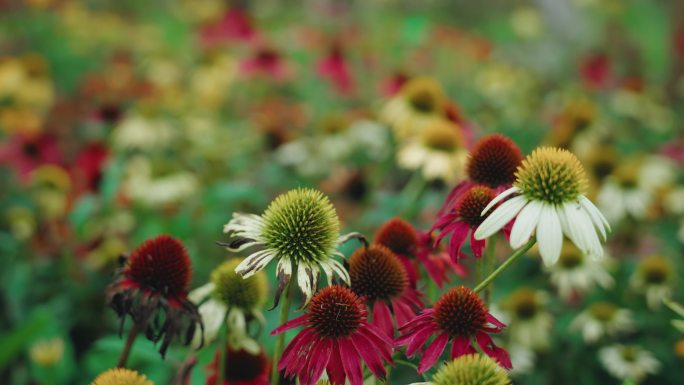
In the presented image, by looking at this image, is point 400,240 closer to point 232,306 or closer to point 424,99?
point 232,306

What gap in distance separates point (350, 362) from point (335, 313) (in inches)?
2.6

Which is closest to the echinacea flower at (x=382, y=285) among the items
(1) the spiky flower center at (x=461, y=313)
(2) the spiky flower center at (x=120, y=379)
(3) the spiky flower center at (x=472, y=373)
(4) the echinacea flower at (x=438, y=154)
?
(1) the spiky flower center at (x=461, y=313)

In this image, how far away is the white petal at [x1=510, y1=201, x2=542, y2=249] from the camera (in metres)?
0.83

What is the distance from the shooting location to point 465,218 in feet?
3.32

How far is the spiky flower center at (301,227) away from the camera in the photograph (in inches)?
36.8

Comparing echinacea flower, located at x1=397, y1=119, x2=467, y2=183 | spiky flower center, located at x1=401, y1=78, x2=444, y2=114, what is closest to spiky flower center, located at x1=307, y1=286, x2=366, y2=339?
echinacea flower, located at x1=397, y1=119, x2=467, y2=183

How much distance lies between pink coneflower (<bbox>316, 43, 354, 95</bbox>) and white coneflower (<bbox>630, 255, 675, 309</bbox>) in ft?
6.35

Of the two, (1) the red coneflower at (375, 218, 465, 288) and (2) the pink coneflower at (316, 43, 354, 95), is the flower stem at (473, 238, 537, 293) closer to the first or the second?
(1) the red coneflower at (375, 218, 465, 288)

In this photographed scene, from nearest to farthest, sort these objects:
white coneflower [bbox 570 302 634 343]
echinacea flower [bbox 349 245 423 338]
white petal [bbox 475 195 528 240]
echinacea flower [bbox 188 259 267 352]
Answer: white petal [bbox 475 195 528 240]
echinacea flower [bbox 349 245 423 338]
echinacea flower [bbox 188 259 267 352]
white coneflower [bbox 570 302 634 343]

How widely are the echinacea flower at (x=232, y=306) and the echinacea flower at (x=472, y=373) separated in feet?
1.38

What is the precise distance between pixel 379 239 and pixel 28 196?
215 centimetres

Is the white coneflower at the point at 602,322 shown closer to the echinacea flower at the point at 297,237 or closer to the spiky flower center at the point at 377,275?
the spiky flower center at the point at 377,275

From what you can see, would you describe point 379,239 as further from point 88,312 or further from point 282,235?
point 88,312

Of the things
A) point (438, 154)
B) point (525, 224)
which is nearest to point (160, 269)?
point (525, 224)
